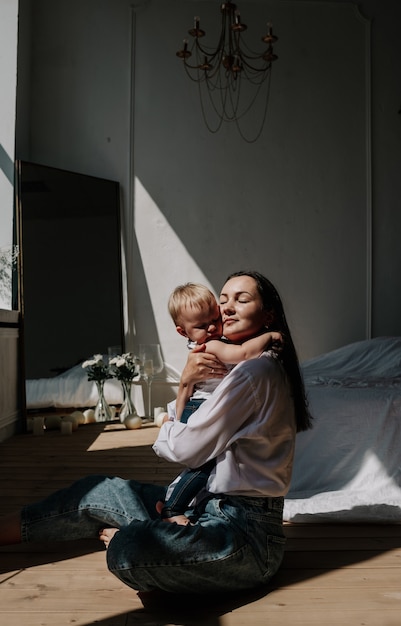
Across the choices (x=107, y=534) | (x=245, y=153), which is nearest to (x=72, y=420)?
(x=245, y=153)

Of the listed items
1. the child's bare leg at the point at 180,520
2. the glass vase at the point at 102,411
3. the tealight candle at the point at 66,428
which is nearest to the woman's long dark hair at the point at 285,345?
the child's bare leg at the point at 180,520

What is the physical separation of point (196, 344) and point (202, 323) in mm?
93

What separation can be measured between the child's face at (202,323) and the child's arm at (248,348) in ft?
0.46

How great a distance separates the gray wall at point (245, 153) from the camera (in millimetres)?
6191

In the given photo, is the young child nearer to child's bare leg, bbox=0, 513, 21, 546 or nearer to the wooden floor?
the wooden floor

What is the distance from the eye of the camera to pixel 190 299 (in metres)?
2.04

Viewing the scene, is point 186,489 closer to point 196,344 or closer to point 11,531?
point 196,344

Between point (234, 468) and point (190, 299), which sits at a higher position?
point (190, 299)

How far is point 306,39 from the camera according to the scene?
20.8ft

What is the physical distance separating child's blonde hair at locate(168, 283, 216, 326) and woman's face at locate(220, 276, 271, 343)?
0.43 ft

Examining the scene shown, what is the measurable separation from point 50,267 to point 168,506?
12.9 ft

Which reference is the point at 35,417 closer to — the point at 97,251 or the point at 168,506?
the point at 97,251

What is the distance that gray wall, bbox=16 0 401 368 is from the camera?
619 cm

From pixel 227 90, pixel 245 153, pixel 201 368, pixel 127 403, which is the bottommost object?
pixel 127 403
